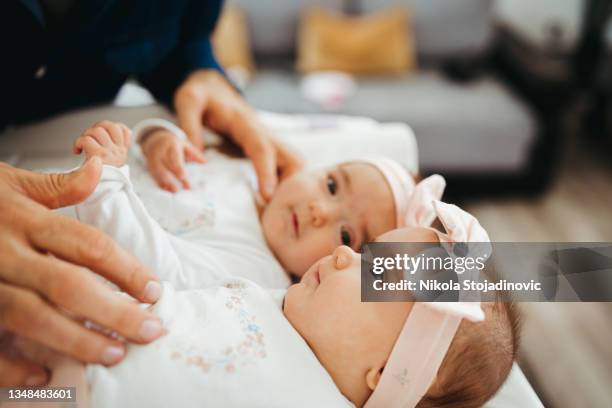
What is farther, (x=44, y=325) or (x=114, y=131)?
(x=114, y=131)

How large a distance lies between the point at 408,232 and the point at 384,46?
6.70ft

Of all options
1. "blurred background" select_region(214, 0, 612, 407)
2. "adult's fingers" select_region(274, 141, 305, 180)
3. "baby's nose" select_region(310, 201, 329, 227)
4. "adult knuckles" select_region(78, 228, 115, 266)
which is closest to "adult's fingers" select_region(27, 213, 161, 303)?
"adult knuckles" select_region(78, 228, 115, 266)

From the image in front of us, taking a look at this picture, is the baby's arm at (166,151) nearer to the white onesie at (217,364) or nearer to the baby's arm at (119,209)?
the baby's arm at (119,209)

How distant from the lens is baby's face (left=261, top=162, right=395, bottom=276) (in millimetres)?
799

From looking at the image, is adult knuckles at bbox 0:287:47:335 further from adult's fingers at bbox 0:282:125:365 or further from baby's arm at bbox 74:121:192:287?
baby's arm at bbox 74:121:192:287

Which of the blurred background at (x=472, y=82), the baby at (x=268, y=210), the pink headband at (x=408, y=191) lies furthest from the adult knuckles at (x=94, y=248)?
the blurred background at (x=472, y=82)

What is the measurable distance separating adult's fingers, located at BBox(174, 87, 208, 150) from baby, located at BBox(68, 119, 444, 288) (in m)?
0.03

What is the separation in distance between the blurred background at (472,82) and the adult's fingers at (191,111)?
1251 mm

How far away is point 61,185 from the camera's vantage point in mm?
534

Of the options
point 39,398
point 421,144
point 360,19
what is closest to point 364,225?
point 39,398

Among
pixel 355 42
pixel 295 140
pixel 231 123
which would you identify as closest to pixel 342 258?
pixel 231 123

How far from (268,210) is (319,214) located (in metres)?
0.12

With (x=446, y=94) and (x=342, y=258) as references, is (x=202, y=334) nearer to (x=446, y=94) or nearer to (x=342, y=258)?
(x=342, y=258)

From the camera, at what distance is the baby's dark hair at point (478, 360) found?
583mm
